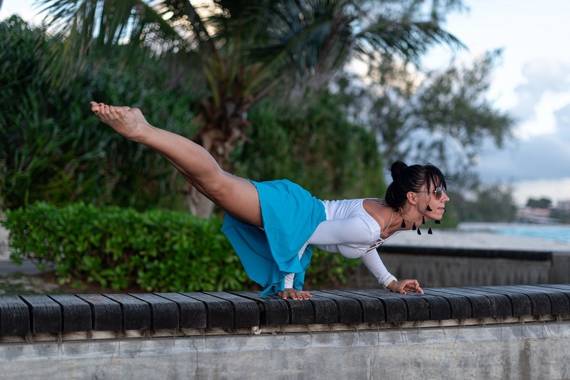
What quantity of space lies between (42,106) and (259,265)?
718 centimetres

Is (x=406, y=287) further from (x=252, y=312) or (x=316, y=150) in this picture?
(x=316, y=150)

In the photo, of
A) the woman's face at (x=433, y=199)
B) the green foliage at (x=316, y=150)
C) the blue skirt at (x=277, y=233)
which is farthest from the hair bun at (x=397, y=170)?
the green foliage at (x=316, y=150)

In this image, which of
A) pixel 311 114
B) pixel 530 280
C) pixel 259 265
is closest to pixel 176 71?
pixel 311 114

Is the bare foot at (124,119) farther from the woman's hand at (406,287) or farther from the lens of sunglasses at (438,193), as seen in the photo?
the woman's hand at (406,287)

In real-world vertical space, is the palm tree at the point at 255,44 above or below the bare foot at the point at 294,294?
above

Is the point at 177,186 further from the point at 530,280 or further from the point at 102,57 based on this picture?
the point at 530,280

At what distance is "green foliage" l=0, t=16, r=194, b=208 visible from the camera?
10.3m

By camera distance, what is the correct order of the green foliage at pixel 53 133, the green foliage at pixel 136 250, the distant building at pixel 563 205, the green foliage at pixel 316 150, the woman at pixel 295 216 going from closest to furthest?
the woman at pixel 295 216 → the green foliage at pixel 136 250 → the green foliage at pixel 53 133 → the green foliage at pixel 316 150 → the distant building at pixel 563 205

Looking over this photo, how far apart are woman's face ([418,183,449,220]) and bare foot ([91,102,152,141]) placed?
1411 mm

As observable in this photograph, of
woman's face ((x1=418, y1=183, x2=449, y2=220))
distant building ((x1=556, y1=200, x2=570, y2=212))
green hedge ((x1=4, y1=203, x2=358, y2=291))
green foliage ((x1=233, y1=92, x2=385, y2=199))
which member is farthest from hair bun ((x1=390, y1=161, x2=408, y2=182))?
distant building ((x1=556, y1=200, x2=570, y2=212))

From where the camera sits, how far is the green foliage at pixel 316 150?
53.0 feet

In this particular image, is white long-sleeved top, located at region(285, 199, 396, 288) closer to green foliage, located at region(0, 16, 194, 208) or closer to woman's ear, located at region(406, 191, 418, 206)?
woman's ear, located at region(406, 191, 418, 206)

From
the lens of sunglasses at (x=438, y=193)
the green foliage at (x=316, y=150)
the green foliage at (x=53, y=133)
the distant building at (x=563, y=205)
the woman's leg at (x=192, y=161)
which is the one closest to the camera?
the woman's leg at (x=192, y=161)

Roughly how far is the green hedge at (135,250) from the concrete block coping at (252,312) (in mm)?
3849
